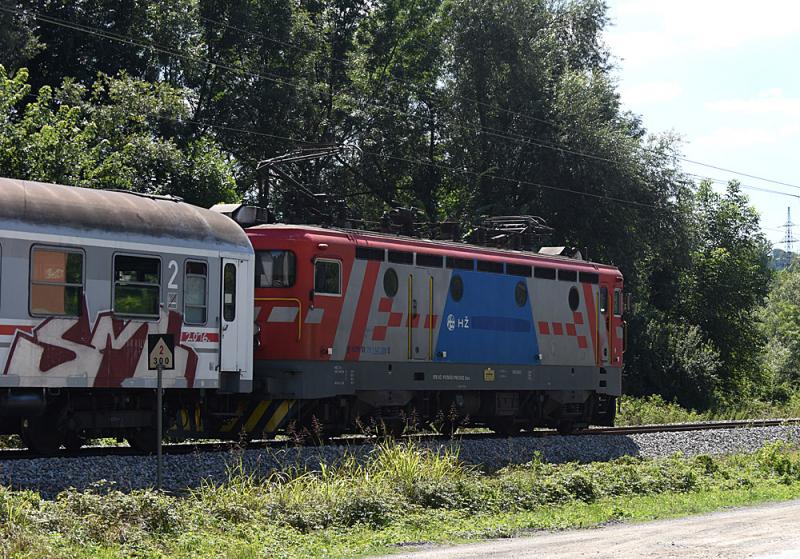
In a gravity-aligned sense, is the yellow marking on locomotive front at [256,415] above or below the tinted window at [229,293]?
below

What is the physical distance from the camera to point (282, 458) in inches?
757

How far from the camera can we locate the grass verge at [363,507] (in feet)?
40.4

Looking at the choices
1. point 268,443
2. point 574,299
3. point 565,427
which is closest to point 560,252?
point 574,299

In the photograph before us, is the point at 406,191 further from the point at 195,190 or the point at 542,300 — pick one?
the point at 542,300

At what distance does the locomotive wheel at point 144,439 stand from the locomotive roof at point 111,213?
3153 mm

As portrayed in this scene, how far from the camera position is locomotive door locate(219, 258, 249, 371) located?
19719 millimetres

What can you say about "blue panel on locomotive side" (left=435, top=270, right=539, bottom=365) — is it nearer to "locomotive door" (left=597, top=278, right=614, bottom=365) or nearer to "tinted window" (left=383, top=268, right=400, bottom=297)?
"tinted window" (left=383, top=268, right=400, bottom=297)

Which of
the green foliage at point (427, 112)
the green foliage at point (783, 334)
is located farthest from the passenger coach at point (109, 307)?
the green foliage at point (783, 334)

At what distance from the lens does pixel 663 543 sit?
508 inches

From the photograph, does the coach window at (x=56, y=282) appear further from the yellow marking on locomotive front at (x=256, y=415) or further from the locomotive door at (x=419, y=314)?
the locomotive door at (x=419, y=314)

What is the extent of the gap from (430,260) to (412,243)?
52 centimetres

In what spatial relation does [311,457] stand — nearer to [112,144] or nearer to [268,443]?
[268,443]

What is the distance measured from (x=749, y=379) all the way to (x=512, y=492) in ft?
154

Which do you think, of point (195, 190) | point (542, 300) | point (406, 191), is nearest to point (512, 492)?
point (542, 300)
